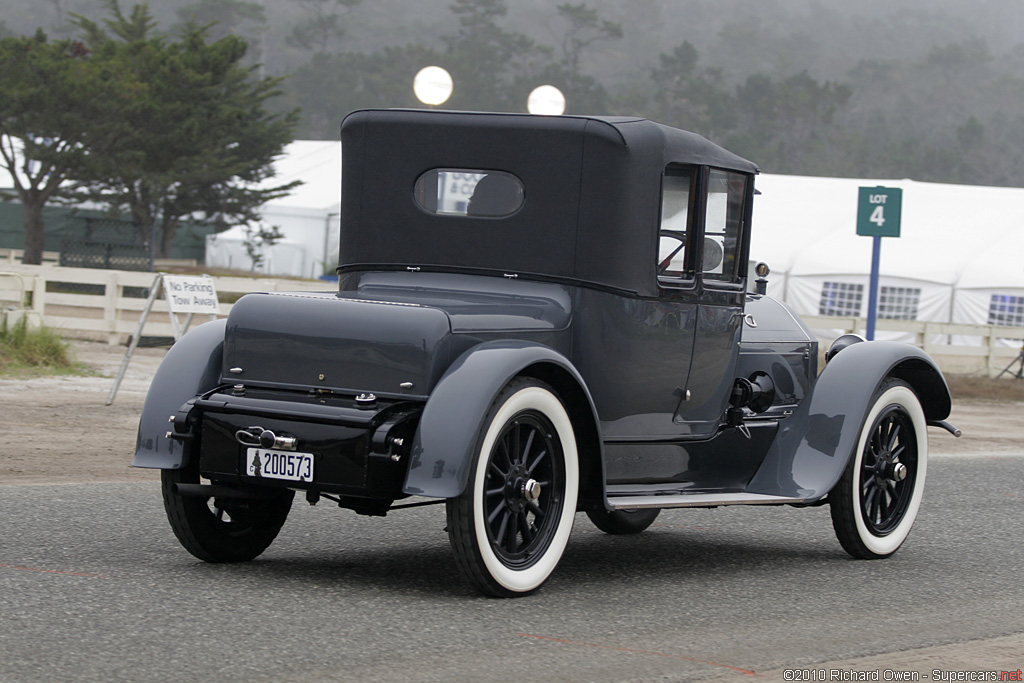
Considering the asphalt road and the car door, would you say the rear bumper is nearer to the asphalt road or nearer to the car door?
the asphalt road

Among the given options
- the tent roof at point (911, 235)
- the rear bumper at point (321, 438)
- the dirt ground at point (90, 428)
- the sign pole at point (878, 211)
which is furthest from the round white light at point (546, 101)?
the tent roof at point (911, 235)

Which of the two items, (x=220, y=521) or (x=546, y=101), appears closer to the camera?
(x=220, y=521)

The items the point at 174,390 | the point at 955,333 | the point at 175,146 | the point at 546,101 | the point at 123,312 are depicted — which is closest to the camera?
the point at 174,390

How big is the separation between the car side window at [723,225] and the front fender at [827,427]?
0.77 m

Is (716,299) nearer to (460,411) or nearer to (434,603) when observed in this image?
(460,411)

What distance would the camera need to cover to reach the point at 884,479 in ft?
23.2

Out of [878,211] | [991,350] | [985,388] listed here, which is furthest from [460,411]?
[991,350]

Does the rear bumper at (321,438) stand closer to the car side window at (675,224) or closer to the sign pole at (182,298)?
the car side window at (675,224)

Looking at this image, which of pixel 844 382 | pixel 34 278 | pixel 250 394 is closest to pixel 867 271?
pixel 34 278

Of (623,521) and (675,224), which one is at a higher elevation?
(675,224)

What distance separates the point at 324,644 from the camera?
4.42m

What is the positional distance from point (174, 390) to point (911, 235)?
29.5 m

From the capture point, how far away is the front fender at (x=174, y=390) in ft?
18.1

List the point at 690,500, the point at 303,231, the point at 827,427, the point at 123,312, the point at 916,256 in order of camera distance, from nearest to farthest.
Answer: the point at 690,500, the point at 827,427, the point at 123,312, the point at 916,256, the point at 303,231
